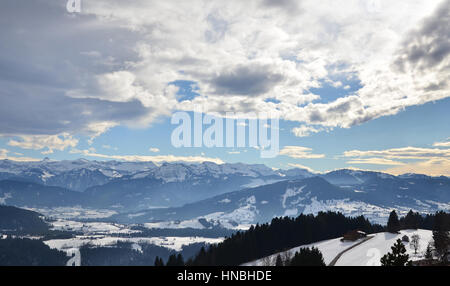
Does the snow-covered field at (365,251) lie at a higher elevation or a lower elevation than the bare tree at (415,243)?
lower

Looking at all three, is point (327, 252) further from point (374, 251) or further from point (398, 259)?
point (398, 259)

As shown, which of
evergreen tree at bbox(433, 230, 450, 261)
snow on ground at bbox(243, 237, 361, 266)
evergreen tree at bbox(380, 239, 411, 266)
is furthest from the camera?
snow on ground at bbox(243, 237, 361, 266)

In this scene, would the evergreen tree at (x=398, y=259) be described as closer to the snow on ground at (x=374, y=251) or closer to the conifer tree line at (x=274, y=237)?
the snow on ground at (x=374, y=251)

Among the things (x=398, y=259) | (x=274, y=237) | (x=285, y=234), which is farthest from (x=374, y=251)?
(x=398, y=259)

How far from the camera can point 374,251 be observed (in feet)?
368

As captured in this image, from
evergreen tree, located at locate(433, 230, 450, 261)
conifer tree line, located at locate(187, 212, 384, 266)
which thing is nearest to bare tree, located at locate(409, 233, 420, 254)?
evergreen tree, located at locate(433, 230, 450, 261)

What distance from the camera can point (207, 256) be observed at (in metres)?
123

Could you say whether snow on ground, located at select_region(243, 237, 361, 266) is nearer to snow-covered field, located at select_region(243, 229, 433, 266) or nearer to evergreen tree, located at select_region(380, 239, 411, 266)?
snow-covered field, located at select_region(243, 229, 433, 266)

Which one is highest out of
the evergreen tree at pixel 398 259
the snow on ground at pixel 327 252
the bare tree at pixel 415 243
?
the evergreen tree at pixel 398 259

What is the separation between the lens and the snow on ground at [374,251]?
9875cm

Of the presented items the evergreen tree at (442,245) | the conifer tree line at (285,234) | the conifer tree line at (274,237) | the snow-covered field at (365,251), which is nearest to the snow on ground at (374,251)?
the snow-covered field at (365,251)

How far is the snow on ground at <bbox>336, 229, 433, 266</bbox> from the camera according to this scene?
98.8 m
